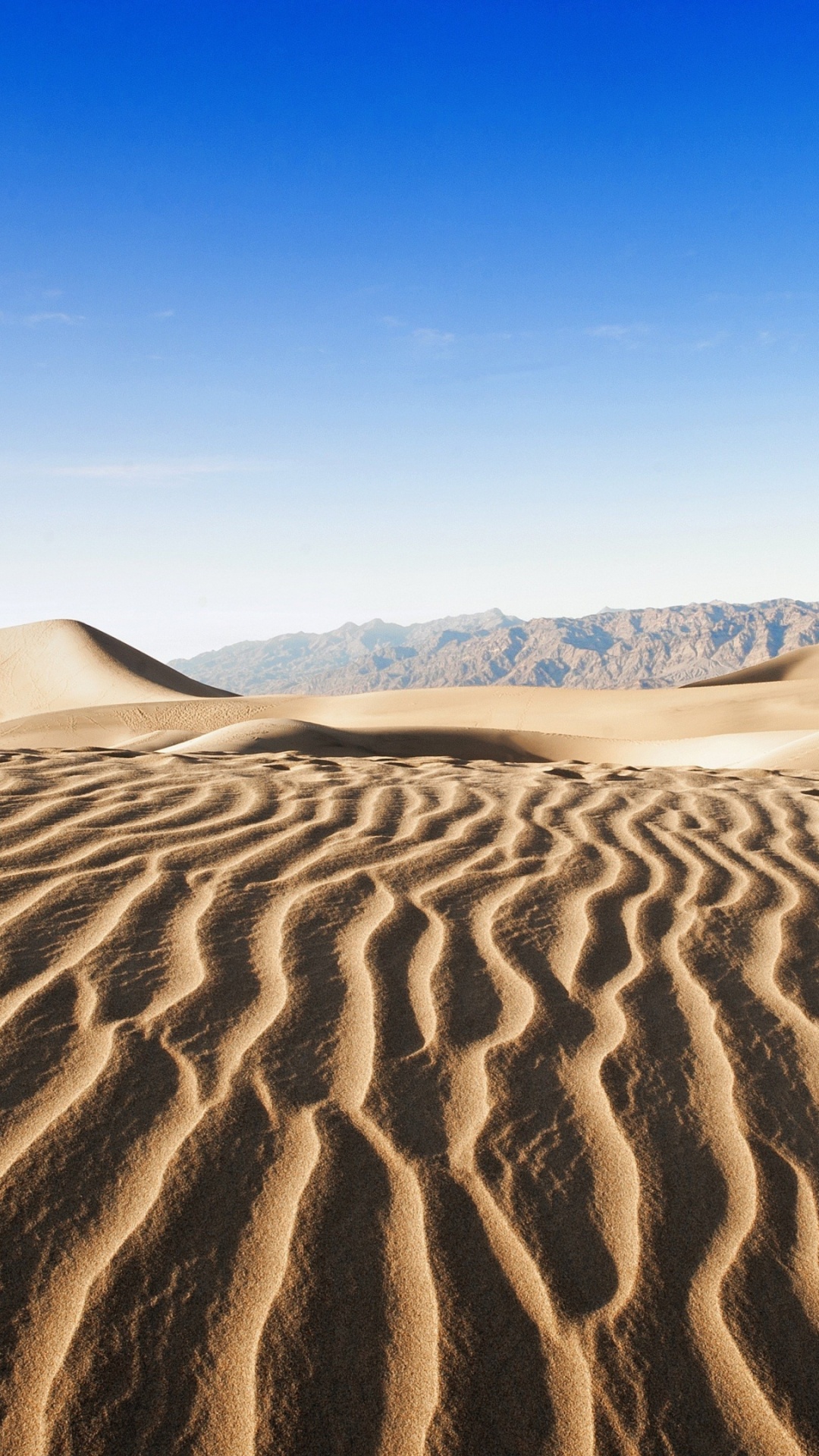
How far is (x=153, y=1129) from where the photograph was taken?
1.89 metres

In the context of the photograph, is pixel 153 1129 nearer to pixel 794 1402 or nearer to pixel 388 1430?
pixel 388 1430

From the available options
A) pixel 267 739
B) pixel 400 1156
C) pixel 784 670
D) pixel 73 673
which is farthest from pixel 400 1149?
pixel 73 673

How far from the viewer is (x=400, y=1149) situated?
190 centimetres

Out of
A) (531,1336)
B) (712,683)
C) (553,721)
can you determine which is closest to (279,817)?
(531,1336)

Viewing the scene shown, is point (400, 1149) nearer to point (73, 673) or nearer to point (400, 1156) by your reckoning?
point (400, 1156)

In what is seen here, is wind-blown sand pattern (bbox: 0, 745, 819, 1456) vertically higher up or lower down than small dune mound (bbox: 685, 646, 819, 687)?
higher up

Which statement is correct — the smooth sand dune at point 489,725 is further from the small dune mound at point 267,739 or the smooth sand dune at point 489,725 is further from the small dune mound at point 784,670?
the small dune mound at point 784,670

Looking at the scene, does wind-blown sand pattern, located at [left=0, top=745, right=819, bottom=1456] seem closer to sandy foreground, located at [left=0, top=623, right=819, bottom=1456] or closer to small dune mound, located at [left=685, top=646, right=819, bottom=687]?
sandy foreground, located at [left=0, top=623, right=819, bottom=1456]

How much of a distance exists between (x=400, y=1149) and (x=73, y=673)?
33.1 meters

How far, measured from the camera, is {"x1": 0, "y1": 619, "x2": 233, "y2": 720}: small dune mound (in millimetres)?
30734

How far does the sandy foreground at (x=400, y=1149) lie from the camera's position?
4.61 feet

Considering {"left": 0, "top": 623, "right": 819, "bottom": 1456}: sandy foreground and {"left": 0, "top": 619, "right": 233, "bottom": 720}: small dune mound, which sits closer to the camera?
{"left": 0, "top": 623, "right": 819, "bottom": 1456}: sandy foreground

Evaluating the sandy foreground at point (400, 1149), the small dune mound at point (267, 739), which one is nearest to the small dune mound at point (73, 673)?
the small dune mound at point (267, 739)

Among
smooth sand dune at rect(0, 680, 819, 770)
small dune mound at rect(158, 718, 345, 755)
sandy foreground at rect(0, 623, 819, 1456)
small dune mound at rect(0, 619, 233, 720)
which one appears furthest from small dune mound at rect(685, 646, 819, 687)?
sandy foreground at rect(0, 623, 819, 1456)
